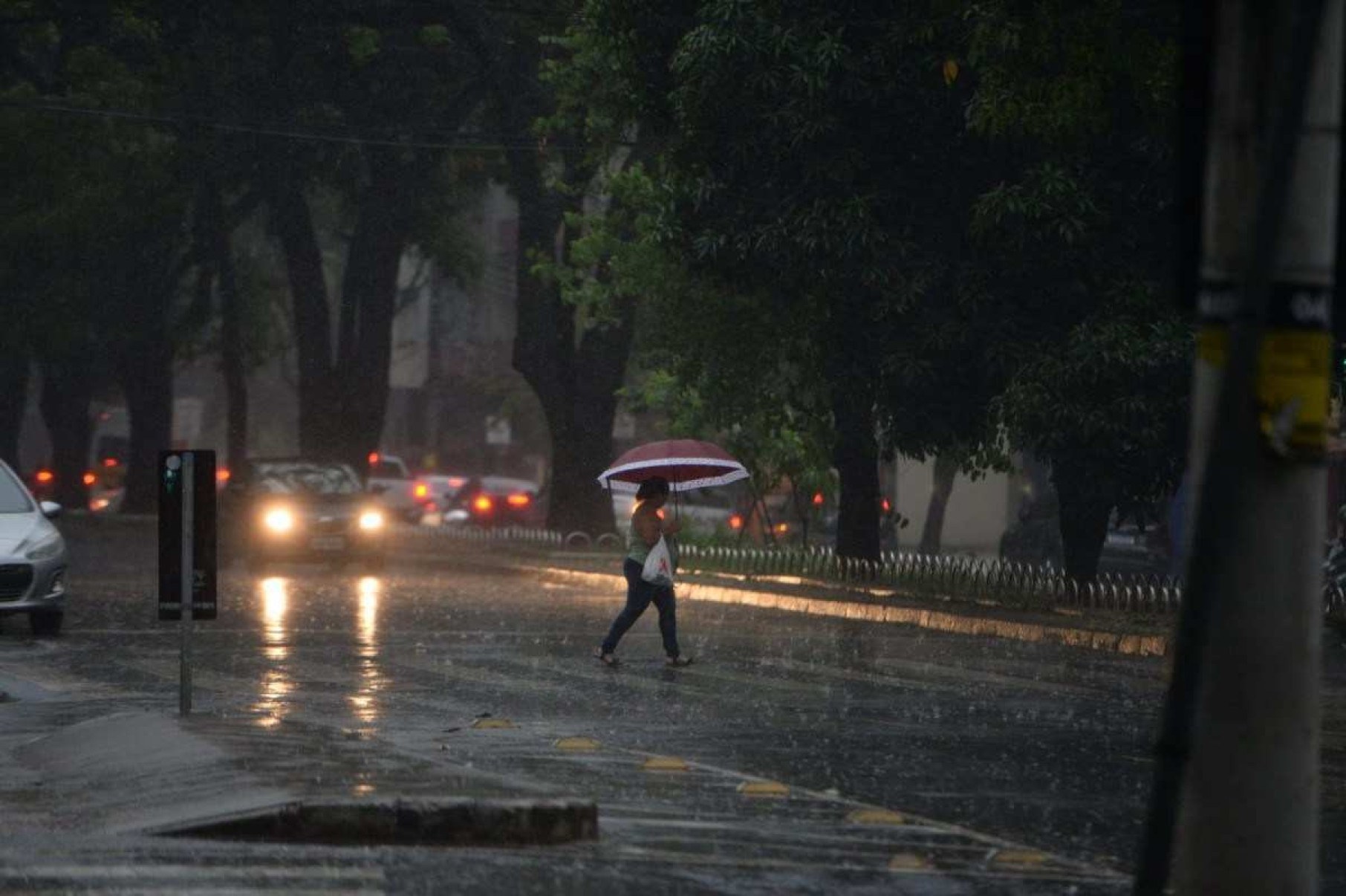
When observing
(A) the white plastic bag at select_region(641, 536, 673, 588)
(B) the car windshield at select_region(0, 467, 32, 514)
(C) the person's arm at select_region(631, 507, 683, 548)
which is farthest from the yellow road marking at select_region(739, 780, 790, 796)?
(B) the car windshield at select_region(0, 467, 32, 514)

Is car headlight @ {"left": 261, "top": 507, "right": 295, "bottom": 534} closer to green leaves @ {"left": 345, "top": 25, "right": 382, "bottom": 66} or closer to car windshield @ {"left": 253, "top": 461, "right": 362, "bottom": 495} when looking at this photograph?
car windshield @ {"left": 253, "top": 461, "right": 362, "bottom": 495}

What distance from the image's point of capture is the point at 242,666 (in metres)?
20.2

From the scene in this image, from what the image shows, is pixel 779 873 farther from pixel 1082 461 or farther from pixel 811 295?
pixel 811 295

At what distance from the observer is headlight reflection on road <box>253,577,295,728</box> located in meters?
16.3

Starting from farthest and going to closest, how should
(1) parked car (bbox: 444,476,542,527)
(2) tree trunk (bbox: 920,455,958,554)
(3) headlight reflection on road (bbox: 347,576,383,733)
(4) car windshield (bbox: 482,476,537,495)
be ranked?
(4) car windshield (bbox: 482,476,537,495)
(1) parked car (bbox: 444,476,542,527)
(2) tree trunk (bbox: 920,455,958,554)
(3) headlight reflection on road (bbox: 347,576,383,733)

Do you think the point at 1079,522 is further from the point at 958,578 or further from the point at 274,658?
the point at 274,658

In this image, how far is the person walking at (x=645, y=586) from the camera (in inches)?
813

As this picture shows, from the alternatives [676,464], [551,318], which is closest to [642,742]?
[676,464]

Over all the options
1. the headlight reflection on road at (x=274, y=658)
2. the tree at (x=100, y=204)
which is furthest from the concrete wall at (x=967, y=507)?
the headlight reflection on road at (x=274, y=658)

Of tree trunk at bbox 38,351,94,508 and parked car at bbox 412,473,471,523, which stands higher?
tree trunk at bbox 38,351,94,508

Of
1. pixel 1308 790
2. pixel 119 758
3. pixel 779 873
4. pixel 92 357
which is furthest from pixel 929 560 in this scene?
pixel 92 357

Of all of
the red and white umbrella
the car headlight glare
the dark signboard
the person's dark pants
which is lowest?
Result: the person's dark pants

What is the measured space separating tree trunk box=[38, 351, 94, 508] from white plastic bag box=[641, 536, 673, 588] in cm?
4274

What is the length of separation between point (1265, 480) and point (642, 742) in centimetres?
825
